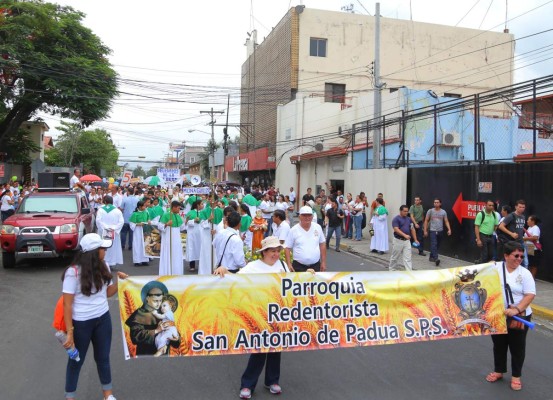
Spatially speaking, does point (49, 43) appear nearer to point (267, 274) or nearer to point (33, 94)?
point (33, 94)

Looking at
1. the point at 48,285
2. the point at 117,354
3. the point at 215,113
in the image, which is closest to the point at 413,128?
the point at 48,285

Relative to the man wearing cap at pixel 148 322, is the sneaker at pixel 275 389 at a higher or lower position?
lower

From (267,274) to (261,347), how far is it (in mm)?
674

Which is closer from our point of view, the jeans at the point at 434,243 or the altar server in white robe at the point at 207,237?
the altar server in white robe at the point at 207,237

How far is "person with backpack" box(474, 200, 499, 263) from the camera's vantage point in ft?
35.8

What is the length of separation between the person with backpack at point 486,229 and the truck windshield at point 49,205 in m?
9.39

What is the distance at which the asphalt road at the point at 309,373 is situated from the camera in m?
4.73

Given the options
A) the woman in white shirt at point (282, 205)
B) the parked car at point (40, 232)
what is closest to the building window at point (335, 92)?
the woman in white shirt at point (282, 205)

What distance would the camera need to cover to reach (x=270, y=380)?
4742 mm

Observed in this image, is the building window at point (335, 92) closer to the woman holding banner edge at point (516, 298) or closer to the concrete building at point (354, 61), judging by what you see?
the concrete building at point (354, 61)

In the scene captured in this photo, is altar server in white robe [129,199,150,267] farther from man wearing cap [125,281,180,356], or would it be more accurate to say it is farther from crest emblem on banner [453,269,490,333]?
crest emblem on banner [453,269,490,333]

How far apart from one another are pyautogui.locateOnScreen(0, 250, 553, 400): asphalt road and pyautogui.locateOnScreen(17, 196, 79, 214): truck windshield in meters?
5.55

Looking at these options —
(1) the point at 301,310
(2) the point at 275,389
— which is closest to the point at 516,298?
(1) the point at 301,310

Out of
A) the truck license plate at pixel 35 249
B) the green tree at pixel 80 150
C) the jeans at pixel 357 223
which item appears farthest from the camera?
the green tree at pixel 80 150
